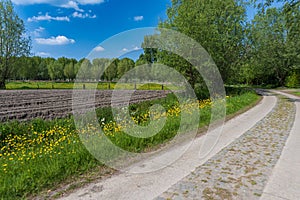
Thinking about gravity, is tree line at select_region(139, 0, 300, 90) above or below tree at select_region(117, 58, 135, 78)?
above

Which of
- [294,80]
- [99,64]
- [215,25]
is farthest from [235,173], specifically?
[294,80]

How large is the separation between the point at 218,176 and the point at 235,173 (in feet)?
1.30

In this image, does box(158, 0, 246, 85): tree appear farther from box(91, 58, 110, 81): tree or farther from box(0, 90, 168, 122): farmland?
box(0, 90, 168, 122): farmland

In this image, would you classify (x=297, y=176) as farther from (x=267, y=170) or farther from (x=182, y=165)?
(x=182, y=165)

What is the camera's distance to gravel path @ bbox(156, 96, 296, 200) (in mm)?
2907

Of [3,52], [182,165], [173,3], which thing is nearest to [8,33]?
[3,52]

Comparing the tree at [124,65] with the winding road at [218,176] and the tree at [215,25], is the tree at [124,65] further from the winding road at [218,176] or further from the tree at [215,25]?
the tree at [215,25]

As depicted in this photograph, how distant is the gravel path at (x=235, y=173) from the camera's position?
9.54 ft

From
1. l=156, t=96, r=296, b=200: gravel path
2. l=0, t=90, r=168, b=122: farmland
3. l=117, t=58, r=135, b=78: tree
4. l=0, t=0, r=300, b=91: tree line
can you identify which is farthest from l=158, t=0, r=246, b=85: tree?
l=156, t=96, r=296, b=200: gravel path

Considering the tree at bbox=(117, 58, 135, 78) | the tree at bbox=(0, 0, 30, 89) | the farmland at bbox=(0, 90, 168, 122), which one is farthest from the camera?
the tree at bbox=(0, 0, 30, 89)

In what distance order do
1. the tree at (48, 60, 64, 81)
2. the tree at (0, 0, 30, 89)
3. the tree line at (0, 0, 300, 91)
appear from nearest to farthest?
the tree line at (0, 0, 300, 91) → the tree at (0, 0, 30, 89) → the tree at (48, 60, 64, 81)

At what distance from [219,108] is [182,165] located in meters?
5.97

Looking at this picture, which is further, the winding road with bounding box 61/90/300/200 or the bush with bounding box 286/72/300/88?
the bush with bounding box 286/72/300/88

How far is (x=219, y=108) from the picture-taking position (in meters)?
9.11
